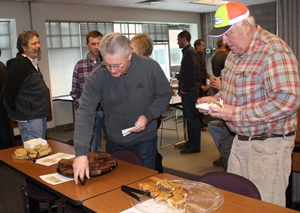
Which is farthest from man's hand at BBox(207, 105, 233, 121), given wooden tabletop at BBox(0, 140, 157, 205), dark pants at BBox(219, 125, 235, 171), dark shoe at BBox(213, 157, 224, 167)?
dark shoe at BBox(213, 157, 224, 167)

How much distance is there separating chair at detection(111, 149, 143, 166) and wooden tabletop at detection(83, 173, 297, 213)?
0.52 metres

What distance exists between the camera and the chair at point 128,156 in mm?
2066

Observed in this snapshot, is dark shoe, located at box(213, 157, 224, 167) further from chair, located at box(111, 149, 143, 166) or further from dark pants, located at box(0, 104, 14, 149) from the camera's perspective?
dark pants, located at box(0, 104, 14, 149)

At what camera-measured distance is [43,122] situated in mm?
3389

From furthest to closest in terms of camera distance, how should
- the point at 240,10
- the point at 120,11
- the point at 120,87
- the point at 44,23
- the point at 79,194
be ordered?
the point at 120,11
the point at 44,23
the point at 120,87
the point at 240,10
the point at 79,194

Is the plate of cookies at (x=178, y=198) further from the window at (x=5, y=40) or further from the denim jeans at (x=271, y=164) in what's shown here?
the window at (x=5, y=40)

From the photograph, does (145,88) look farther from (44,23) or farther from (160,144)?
(44,23)

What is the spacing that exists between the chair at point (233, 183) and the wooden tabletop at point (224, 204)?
0.09m

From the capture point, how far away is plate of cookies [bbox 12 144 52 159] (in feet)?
7.36

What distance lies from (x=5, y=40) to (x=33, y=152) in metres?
5.02

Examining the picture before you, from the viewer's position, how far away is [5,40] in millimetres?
6371

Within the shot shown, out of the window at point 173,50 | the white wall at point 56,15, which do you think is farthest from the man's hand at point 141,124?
the window at point 173,50

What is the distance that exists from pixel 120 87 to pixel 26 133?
1.65m

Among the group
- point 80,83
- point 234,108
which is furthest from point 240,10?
point 80,83
